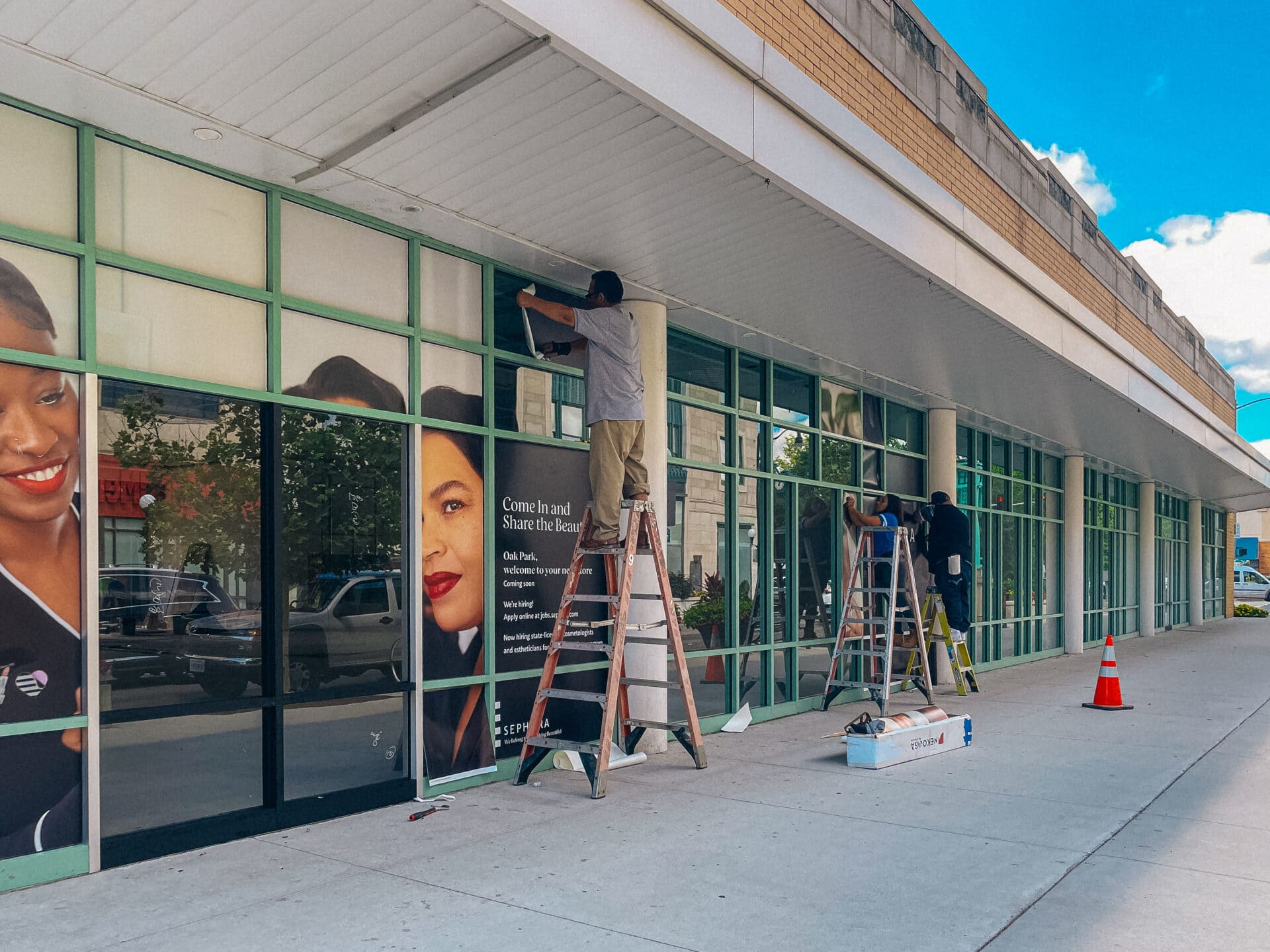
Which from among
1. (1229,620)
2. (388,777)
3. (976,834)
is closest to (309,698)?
(388,777)

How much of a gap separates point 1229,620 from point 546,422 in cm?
2853

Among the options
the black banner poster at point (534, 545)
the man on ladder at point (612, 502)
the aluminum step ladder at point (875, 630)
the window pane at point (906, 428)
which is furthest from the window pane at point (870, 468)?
the man on ladder at point (612, 502)

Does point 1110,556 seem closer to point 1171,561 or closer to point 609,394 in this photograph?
point 1171,561

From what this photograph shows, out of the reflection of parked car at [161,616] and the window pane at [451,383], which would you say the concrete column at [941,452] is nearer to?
the window pane at [451,383]

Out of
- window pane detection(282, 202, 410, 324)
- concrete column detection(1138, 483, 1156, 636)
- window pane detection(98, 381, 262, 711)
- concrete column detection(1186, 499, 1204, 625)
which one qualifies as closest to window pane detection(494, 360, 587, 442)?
window pane detection(282, 202, 410, 324)

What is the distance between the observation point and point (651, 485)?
8.10 meters

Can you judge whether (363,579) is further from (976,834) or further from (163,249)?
(976,834)

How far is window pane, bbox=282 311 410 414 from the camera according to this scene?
5891 millimetres

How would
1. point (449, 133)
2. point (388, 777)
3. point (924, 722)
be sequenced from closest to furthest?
point (449, 133)
point (388, 777)
point (924, 722)

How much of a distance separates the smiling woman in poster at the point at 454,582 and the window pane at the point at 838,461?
516 cm

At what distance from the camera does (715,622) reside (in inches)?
366

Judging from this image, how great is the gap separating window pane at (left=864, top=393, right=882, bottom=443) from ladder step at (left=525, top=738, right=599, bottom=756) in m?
6.55

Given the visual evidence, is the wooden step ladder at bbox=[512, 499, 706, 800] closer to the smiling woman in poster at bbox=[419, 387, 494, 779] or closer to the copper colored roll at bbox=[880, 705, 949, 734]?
the smiling woman in poster at bbox=[419, 387, 494, 779]

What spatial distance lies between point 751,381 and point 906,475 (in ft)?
12.4
